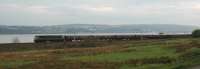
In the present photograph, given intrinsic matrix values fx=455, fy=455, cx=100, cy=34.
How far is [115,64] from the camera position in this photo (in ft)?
93.1

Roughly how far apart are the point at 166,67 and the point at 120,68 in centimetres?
276

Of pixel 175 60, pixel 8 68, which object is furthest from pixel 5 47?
pixel 175 60

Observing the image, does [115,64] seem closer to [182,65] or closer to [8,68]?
[182,65]

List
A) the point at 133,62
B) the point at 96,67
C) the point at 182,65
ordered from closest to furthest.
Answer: the point at 182,65, the point at 96,67, the point at 133,62

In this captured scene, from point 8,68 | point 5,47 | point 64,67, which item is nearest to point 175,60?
point 64,67

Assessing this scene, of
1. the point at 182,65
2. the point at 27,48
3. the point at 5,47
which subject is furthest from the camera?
the point at 5,47

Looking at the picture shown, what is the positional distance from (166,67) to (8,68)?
34.9 feet

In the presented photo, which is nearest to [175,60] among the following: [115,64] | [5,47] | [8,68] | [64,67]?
[115,64]

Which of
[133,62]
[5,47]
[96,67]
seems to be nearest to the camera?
[96,67]

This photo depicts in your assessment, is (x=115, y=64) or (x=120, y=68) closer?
(x=120, y=68)

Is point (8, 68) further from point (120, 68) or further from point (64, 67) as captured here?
point (120, 68)

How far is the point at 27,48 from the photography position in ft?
212

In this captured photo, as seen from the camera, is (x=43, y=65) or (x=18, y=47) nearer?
(x=43, y=65)

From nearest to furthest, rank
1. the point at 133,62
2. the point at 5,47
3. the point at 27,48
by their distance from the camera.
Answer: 1. the point at 133,62
2. the point at 27,48
3. the point at 5,47
